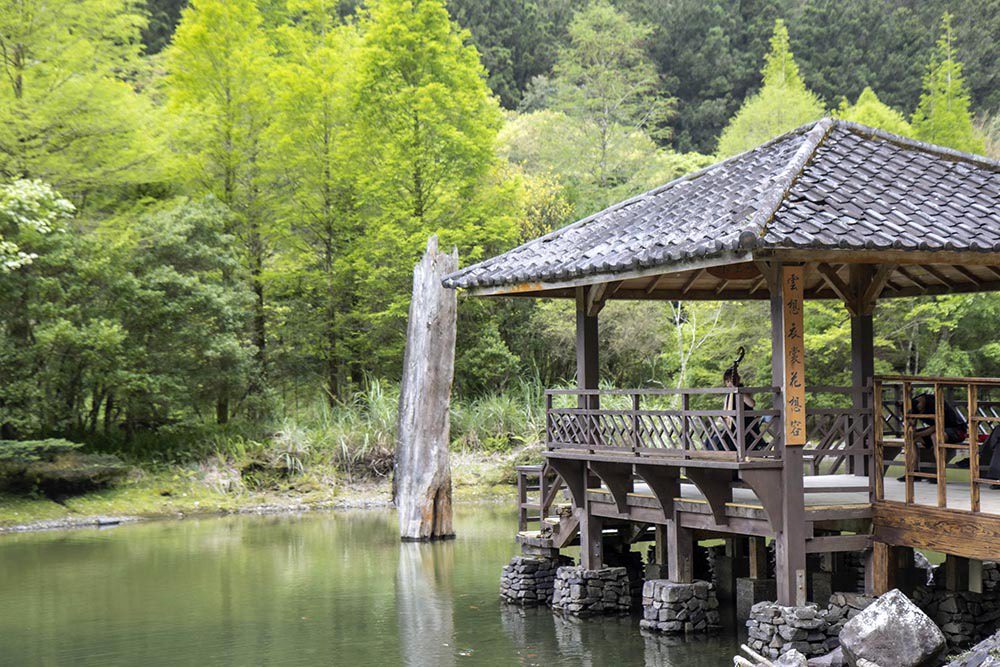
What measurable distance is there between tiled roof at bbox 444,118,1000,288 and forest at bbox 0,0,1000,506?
12.1 m

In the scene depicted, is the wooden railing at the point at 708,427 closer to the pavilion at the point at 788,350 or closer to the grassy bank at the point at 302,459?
the pavilion at the point at 788,350

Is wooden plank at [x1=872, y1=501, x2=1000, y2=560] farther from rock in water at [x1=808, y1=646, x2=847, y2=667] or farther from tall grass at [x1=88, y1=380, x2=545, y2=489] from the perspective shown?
tall grass at [x1=88, y1=380, x2=545, y2=489]

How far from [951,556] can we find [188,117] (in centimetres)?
2125

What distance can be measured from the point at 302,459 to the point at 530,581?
43.2 ft

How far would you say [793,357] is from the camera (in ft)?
34.2

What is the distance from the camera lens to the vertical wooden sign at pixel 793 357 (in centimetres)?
1037

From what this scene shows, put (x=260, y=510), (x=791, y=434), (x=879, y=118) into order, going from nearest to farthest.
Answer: (x=791, y=434) → (x=260, y=510) → (x=879, y=118)

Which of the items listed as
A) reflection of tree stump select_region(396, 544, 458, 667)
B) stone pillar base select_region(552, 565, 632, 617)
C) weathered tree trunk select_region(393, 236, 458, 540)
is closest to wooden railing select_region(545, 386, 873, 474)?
stone pillar base select_region(552, 565, 632, 617)

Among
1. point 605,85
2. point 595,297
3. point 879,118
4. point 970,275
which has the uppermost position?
point 605,85

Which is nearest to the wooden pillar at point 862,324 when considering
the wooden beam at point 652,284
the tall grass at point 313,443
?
the wooden beam at point 652,284

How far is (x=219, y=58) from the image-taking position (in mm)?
29547

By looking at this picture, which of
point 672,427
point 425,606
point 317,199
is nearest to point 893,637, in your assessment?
point 672,427

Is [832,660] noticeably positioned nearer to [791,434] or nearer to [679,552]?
[791,434]

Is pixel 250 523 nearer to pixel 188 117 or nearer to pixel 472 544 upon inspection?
pixel 472 544
